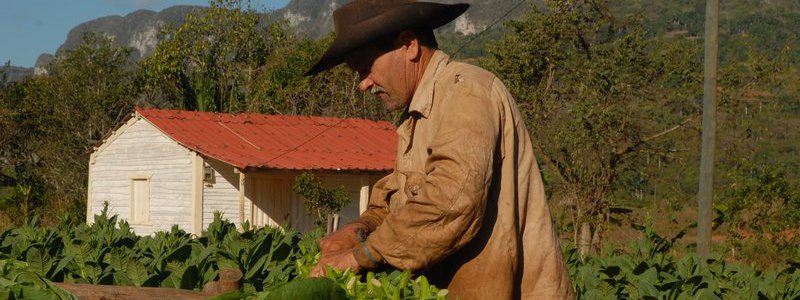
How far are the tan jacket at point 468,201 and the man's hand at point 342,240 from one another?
0.50ft

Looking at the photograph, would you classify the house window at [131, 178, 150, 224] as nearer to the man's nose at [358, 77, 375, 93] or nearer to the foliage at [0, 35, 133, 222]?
the foliage at [0, 35, 133, 222]

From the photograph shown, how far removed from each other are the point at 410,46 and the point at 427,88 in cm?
16

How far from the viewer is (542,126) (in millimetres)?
22719

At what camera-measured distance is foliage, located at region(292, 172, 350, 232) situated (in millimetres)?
26125

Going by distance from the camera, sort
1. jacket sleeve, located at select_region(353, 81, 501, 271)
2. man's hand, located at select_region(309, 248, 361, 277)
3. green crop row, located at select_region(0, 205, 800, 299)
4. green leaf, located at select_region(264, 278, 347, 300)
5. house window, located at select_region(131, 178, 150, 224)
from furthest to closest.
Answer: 1. house window, located at select_region(131, 178, 150, 224)
2. green crop row, located at select_region(0, 205, 800, 299)
3. man's hand, located at select_region(309, 248, 361, 277)
4. jacket sleeve, located at select_region(353, 81, 501, 271)
5. green leaf, located at select_region(264, 278, 347, 300)

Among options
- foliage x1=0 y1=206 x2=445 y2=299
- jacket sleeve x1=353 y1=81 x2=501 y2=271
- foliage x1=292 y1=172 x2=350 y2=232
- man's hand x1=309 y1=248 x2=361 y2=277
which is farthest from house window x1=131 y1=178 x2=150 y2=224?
jacket sleeve x1=353 y1=81 x2=501 y2=271

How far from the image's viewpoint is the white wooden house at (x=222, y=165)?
2730 centimetres

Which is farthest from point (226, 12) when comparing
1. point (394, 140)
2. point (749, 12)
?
point (749, 12)

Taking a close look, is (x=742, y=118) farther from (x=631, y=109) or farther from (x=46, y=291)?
(x=46, y=291)

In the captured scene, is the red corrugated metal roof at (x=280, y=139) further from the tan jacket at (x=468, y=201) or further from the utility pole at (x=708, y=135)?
the tan jacket at (x=468, y=201)

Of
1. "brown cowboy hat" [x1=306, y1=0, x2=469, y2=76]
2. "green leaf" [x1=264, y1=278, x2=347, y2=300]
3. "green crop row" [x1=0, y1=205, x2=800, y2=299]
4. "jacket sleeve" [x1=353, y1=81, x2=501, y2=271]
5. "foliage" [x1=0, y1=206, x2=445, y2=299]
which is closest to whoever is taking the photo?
"green leaf" [x1=264, y1=278, x2=347, y2=300]

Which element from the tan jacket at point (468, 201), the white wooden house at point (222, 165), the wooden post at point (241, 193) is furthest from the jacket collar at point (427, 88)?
the wooden post at point (241, 193)

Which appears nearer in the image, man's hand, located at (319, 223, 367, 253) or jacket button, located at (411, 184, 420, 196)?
jacket button, located at (411, 184, 420, 196)

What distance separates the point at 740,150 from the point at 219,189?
12455 millimetres
